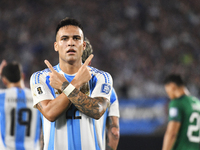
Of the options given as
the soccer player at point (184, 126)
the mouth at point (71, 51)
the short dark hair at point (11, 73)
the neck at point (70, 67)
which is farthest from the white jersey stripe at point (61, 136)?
the soccer player at point (184, 126)

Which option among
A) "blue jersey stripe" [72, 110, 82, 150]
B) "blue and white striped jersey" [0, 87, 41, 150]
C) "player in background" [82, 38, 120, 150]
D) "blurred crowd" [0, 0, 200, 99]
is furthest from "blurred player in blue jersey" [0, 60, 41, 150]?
"blurred crowd" [0, 0, 200, 99]

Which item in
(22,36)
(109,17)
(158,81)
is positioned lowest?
(158,81)

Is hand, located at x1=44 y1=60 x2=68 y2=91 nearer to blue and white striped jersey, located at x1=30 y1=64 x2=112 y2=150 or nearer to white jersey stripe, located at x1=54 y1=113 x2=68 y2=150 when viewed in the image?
blue and white striped jersey, located at x1=30 y1=64 x2=112 y2=150

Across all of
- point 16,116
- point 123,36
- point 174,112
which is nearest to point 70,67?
point 16,116

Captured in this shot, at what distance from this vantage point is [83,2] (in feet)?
54.7

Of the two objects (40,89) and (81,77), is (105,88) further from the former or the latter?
(40,89)

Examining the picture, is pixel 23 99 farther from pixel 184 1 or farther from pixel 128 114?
pixel 184 1

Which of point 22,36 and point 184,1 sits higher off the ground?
point 184,1

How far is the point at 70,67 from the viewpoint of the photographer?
2674mm

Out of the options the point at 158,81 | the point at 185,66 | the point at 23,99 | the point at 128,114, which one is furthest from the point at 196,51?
the point at 23,99

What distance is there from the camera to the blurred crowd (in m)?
13.1

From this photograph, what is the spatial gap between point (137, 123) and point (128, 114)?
1.38ft

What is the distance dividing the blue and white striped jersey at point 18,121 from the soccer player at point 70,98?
1.66 m

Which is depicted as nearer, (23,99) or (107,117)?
(107,117)
